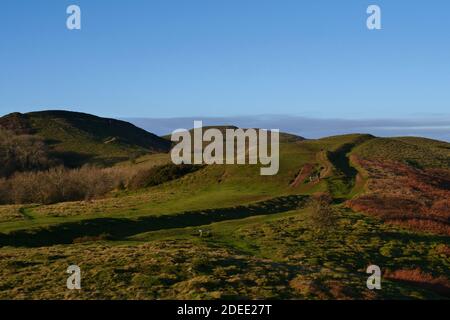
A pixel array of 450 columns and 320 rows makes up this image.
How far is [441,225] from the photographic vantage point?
4503 centimetres

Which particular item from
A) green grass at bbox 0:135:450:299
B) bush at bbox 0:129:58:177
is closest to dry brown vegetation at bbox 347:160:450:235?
green grass at bbox 0:135:450:299

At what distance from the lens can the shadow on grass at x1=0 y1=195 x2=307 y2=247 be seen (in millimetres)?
36891

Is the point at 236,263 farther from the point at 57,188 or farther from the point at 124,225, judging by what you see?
the point at 57,188

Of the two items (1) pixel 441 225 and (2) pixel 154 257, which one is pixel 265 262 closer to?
(2) pixel 154 257

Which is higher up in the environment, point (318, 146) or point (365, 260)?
point (318, 146)

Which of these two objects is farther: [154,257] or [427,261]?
[427,261]

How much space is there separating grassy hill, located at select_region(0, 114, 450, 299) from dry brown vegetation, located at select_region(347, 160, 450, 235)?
0.57 ft

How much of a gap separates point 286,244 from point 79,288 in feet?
55.7

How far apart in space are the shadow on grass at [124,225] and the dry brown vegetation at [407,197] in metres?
8.24

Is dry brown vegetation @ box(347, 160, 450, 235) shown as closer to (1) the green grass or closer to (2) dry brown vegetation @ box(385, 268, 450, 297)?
(1) the green grass

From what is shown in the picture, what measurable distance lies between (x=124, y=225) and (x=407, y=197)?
30578mm

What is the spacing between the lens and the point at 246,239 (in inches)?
1490

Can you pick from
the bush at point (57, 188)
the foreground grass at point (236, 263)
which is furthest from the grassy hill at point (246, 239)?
the bush at point (57, 188)
